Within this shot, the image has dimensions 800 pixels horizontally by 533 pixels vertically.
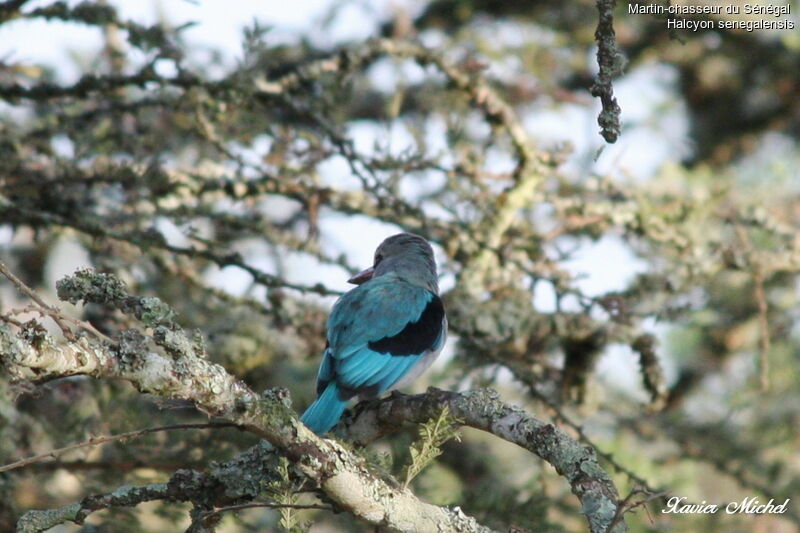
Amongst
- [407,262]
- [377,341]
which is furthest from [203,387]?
[407,262]

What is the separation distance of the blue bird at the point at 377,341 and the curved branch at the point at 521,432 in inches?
25.0

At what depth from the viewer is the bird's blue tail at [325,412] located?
12.6 ft

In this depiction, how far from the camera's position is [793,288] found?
676 centimetres

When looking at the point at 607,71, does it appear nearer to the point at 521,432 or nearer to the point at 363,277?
the point at 521,432

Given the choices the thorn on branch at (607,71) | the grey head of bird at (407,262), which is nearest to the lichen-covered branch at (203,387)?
the thorn on branch at (607,71)

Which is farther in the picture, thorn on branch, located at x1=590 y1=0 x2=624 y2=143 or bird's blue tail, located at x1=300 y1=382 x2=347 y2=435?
bird's blue tail, located at x1=300 y1=382 x2=347 y2=435

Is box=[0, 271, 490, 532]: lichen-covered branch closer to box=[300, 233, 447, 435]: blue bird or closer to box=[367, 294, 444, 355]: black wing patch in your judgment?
box=[300, 233, 447, 435]: blue bird

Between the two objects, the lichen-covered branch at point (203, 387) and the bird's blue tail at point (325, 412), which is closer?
the lichen-covered branch at point (203, 387)

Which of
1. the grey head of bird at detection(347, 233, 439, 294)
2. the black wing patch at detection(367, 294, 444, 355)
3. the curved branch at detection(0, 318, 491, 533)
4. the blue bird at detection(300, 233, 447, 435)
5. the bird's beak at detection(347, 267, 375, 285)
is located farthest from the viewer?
the bird's beak at detection(347, 267, 375, 285)

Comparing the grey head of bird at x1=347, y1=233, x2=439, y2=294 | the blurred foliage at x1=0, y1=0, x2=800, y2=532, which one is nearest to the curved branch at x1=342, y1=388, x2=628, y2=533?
the blurred foliage at x1=0, y1=0, x2=800, y2=532

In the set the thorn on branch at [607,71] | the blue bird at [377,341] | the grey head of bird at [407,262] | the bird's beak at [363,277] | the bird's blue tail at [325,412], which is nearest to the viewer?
the thorn on branch at [607,71]

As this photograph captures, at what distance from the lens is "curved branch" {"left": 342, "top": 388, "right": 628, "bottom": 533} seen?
8.31 feet

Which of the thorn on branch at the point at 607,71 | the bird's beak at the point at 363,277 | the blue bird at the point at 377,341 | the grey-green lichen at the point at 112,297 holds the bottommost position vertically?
the grey-green lichen at the point at 112,297

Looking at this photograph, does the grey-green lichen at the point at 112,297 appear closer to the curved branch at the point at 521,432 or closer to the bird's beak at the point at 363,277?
the curved branch at the point at 521,432
